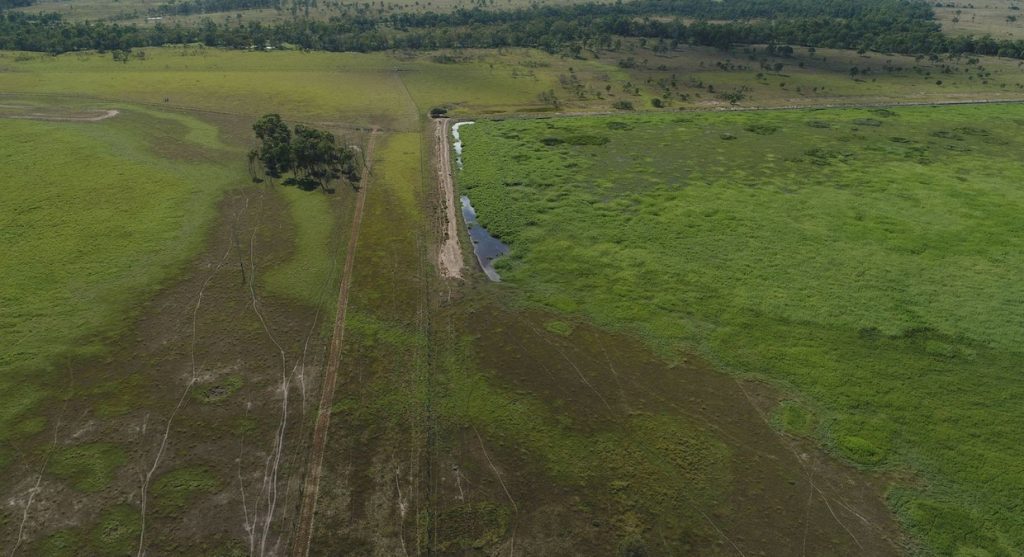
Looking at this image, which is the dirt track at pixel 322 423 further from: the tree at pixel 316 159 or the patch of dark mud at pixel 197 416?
the tree at pixel 316 159

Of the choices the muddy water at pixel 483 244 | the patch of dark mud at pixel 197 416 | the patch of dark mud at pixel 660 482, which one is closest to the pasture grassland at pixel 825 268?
the muddy water at pixel 483 244

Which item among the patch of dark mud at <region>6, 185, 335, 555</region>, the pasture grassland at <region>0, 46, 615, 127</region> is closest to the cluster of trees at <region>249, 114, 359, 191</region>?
the pasture grassland at <region>0, 46, 615, 127</region>

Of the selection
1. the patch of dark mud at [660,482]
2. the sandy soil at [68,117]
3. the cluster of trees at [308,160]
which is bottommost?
the patch of dark mud at [660,482]

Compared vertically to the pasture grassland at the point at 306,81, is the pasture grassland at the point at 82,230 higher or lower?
lower

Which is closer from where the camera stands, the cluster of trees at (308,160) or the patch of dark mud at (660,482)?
the patch of dark mud at (660,482)

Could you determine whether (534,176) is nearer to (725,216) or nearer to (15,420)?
(725,216)

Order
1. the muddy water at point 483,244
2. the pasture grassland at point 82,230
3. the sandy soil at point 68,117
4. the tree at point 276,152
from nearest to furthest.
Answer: the pasture grassland at point 82,230 < the muddy water at point 483,244 < the tree at point 276,152 < the sandy soil at point 68,117

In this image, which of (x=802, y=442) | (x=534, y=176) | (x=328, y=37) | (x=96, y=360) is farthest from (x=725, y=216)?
(x=328, y=37)
